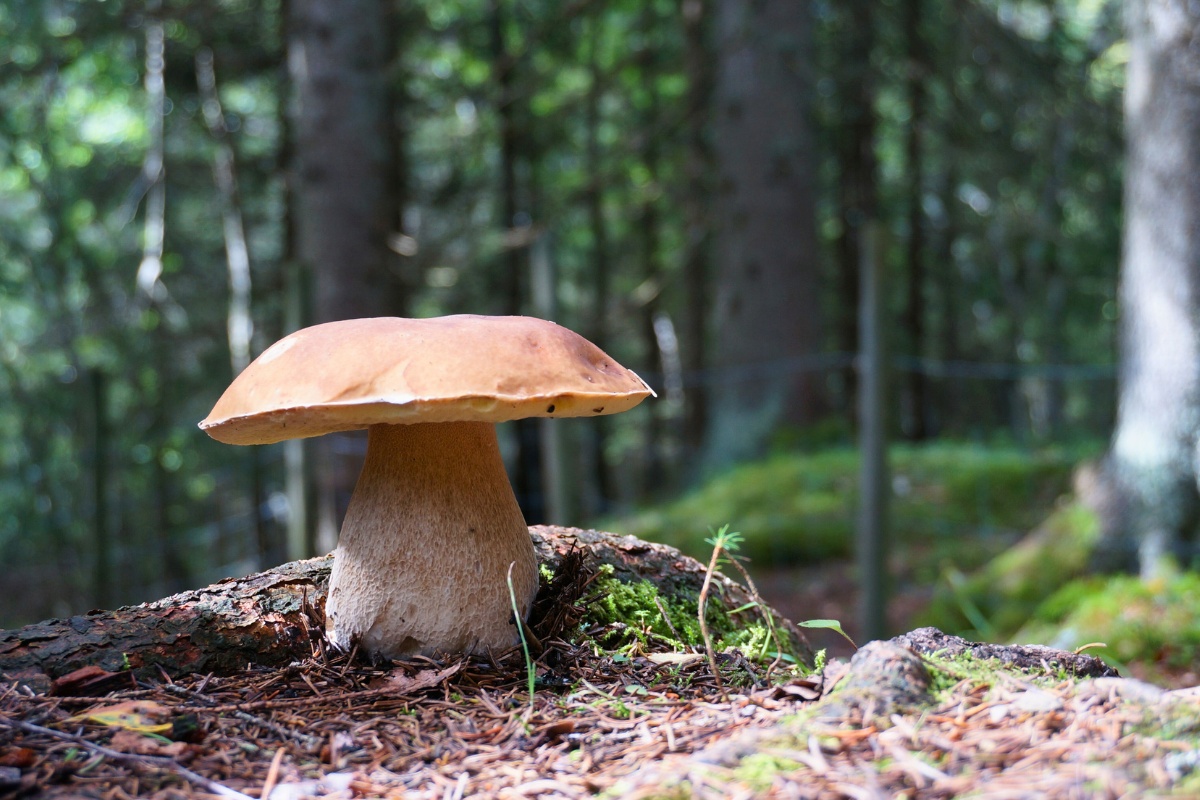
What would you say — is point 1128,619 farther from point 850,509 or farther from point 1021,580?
point 850,509

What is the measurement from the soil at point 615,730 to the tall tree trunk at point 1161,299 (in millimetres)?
3011

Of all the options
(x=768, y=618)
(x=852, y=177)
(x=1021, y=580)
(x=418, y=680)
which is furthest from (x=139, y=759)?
(x=852, y=177)

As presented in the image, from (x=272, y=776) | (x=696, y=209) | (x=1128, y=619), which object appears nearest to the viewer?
(x=272, y=776)

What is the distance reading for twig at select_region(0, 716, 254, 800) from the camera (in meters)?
1.30

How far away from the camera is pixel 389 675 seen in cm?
186

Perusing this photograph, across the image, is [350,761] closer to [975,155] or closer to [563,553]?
[563,553]

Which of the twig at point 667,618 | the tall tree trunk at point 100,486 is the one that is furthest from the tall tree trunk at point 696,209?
the twig at point 667,618

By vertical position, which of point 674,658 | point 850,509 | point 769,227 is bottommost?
point 850,509

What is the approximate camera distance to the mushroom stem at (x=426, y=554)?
1.89 meters

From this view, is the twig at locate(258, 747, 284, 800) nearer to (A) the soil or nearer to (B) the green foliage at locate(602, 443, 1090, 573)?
(A) the soil

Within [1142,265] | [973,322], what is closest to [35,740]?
[1142,265]

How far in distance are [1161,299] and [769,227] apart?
438cm

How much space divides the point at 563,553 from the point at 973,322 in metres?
19.9

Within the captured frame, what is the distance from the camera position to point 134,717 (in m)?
1.50
